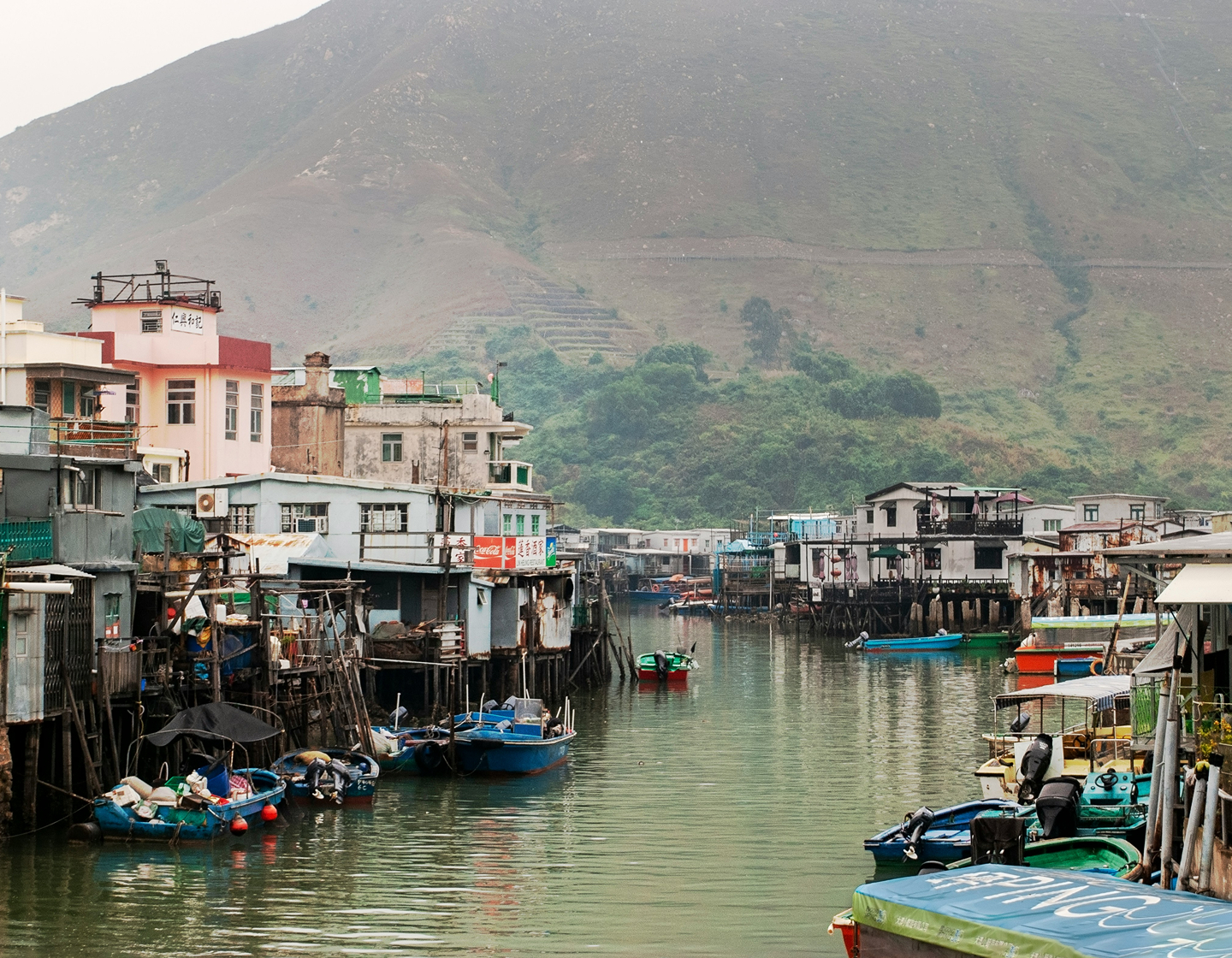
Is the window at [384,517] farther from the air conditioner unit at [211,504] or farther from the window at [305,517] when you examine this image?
the air conditioner unit at [211,504]

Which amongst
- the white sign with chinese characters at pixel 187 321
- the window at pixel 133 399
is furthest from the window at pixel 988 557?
the window at pixel 133 399

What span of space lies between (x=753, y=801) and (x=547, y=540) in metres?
24.0

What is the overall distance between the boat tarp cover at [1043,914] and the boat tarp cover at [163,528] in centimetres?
2614

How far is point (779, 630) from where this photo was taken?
108 meters

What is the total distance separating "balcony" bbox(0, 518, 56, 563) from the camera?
1325 inches

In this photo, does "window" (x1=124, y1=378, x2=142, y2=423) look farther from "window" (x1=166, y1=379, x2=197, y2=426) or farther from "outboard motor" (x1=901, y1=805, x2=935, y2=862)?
"outboard motor" (x1=901, y1=805, x2=935, y2=862)

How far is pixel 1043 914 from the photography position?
58.4ft

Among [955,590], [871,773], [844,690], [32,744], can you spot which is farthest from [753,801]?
[955,590]

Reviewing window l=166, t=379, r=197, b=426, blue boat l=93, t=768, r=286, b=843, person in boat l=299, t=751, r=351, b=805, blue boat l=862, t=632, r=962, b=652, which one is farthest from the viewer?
blue boat l=862, t=632, r=962, b=652

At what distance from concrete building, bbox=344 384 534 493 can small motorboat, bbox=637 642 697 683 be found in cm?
947

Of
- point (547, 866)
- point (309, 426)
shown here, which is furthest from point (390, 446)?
point (547, 866)

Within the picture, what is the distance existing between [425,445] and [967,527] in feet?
147

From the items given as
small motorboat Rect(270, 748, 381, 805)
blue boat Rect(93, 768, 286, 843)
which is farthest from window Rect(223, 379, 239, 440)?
blue boat Rect(93, 768, 286, 843)

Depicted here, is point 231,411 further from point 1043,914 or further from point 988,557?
point 988,557
